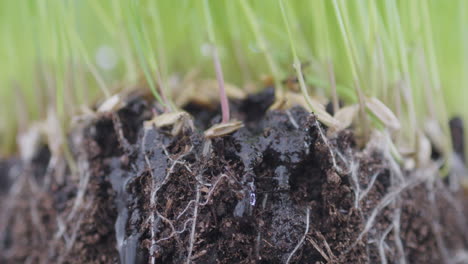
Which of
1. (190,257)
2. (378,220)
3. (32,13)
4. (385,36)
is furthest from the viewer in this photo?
(32,13)

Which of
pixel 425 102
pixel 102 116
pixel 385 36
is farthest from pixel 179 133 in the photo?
pixel 425 102

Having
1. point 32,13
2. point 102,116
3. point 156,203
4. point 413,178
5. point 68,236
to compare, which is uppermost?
point 32,13

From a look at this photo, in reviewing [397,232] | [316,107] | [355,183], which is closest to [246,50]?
[316,107]

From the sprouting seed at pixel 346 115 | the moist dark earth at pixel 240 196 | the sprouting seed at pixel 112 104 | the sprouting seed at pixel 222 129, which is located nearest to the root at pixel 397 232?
the moist dark earth at pixel 240 196

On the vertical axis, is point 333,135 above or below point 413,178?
above

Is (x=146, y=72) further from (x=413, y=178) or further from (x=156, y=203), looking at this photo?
(x=413, y=178)

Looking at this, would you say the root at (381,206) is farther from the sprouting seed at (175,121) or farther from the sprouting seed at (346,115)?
Result: the sprouting seed at (175,121)

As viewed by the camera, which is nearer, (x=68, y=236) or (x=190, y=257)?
(x=190, y=257)
